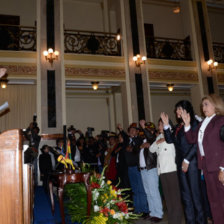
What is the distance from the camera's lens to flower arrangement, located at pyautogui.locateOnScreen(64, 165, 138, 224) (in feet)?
8.57

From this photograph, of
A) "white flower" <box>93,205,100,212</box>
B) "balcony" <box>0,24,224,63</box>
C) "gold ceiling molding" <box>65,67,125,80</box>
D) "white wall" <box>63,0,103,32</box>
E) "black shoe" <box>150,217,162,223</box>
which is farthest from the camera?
"white wall" <box>63,0,103,32</box>

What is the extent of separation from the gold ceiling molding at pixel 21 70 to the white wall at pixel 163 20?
6.84 meters

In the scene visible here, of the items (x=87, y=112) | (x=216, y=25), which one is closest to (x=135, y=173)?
(x=87, y=112)

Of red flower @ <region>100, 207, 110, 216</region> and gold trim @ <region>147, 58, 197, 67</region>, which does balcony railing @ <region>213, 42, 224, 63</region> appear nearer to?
gold trim @ <region>147, 58, 197, 67</region>

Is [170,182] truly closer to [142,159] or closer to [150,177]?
[150,177]

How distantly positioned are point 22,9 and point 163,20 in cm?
679

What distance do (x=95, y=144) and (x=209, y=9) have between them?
10.2 metres

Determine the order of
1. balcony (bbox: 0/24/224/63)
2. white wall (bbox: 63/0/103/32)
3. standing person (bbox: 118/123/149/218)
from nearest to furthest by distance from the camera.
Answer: standing person (bbox: 118/123/149/218) → balcony (bbox: 0/24/224/63) → white wall (bbox: 63/0/103/32)

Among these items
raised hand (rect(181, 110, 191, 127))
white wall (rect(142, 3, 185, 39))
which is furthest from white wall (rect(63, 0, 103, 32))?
raised hand (rect(181, 110, 191, 127))

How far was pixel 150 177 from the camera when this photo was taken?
3.67 meters

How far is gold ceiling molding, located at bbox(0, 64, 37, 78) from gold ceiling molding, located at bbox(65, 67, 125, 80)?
41.7 inches

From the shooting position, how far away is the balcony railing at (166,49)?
916 centimetres

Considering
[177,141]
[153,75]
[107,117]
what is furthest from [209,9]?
[177,141]

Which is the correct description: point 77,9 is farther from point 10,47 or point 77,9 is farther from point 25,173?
point 25,173
